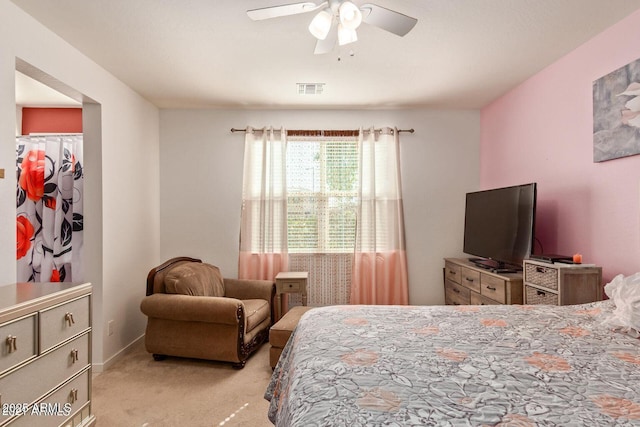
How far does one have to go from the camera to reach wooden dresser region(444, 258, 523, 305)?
2.88 meters

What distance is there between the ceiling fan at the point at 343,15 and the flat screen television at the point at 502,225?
5.63 ft

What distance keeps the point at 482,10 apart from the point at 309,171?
97.4 inches

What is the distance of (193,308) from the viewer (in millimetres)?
3059

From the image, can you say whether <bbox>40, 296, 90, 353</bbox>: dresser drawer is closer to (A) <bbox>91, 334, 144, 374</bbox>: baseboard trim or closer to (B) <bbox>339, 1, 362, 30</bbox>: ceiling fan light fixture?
(A) <bbox>91, 334, 144, 374</bbox>: baseboard trim

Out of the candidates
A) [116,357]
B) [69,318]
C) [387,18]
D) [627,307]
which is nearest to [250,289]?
[116,357]

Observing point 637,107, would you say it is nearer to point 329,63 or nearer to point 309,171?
point 329,63

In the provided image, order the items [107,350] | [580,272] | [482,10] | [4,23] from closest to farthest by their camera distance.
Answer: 1. [4,23]
2. [482,10]
3. [580,272]
4. [107,350]

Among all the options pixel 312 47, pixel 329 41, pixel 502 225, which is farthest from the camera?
pixel 502 225

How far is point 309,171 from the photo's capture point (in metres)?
4.32

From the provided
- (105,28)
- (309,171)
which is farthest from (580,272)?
(105,28)

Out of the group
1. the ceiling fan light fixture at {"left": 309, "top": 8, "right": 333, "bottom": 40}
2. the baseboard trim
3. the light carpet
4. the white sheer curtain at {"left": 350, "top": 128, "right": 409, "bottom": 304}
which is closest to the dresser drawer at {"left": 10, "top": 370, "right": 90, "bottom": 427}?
the light carpet

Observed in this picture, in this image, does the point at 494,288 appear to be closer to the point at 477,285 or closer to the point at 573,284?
the point at 477,285

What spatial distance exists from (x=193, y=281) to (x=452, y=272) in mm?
2667

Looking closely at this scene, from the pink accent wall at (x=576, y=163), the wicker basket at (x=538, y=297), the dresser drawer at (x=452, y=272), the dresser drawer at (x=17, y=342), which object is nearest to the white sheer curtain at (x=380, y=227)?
the dresser drawer at (x=452, y=272)
